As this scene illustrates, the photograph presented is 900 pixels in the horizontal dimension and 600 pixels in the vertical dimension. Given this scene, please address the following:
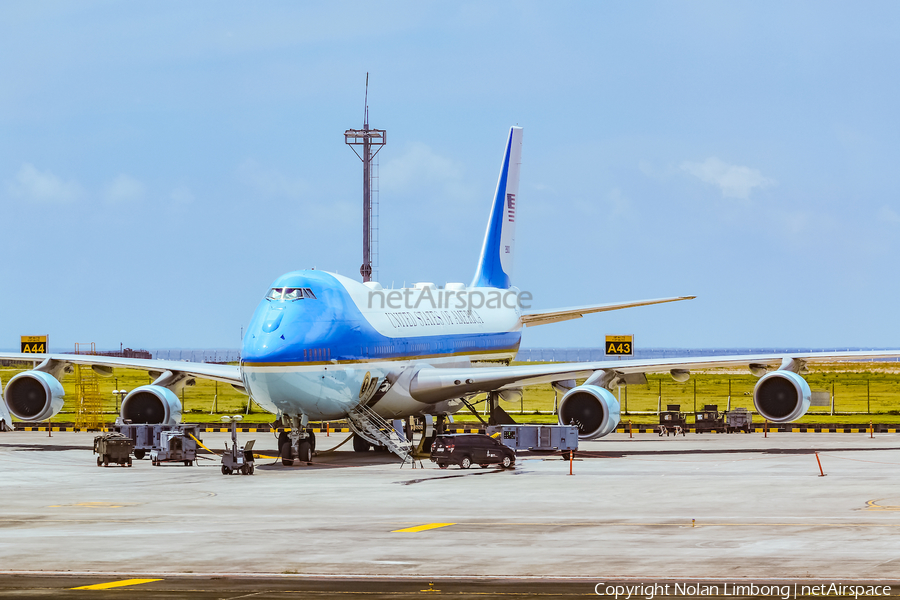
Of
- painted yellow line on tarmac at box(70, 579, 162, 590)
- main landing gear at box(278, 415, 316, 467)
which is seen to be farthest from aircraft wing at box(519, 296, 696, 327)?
painted yellow line on tarmac at box(70, 579, 162, 590)

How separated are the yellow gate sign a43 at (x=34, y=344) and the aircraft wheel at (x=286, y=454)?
2460 cm

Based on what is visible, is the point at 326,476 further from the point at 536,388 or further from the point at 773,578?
the point at 536,388

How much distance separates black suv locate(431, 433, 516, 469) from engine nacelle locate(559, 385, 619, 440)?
4702 mm

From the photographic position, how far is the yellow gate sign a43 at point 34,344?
207 ft

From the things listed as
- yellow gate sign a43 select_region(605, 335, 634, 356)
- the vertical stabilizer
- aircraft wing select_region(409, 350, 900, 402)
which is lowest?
aircraft wing select_region(409, 350, 900, 402)

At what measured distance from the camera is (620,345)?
60625 millimetres

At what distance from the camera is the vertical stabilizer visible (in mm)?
64500

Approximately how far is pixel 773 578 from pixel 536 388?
111753 mm

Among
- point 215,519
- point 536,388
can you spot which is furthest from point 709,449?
point 536,388

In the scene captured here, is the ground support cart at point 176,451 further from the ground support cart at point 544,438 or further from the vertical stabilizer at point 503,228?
the vertical stabilizer at point 503,228

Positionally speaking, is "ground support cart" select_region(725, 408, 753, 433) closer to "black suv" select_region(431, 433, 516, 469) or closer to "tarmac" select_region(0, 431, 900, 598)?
"tarmac" select_region(0, 431, 900, 598)

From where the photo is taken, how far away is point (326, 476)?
3922 cm

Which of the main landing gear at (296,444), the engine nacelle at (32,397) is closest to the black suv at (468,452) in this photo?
the main landing gear at (296,444)

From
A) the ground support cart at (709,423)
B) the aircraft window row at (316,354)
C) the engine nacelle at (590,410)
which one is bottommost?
the ground support cart at (709,423)
